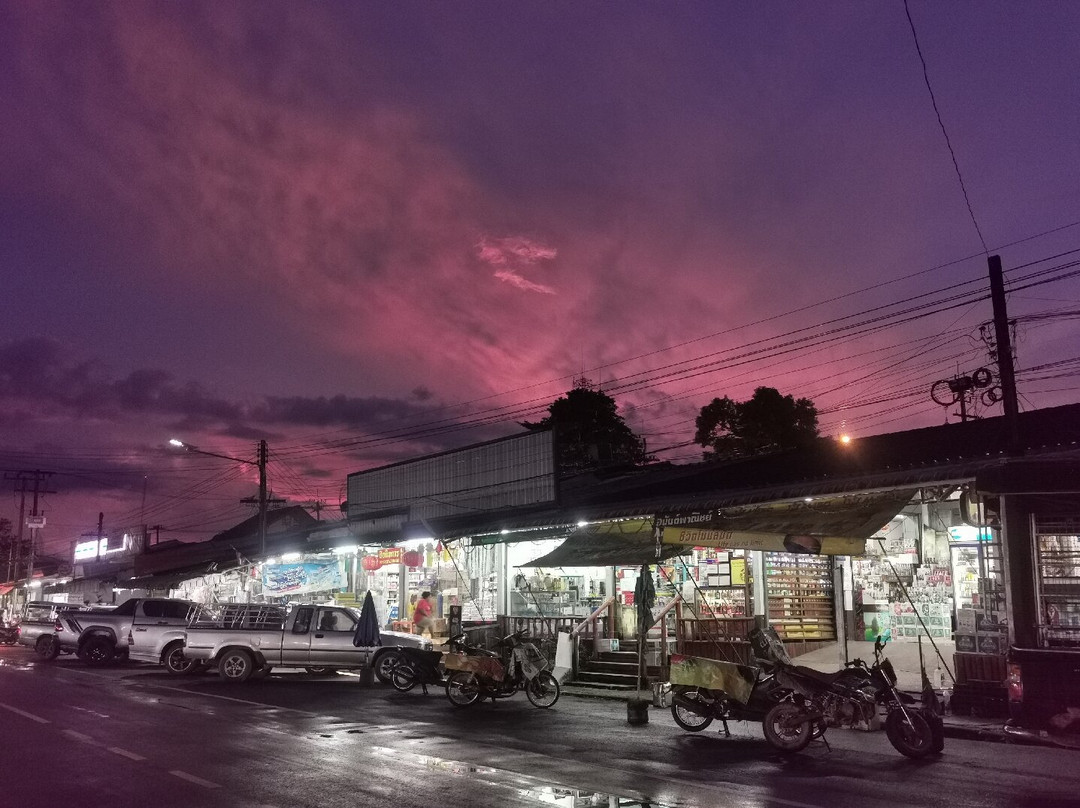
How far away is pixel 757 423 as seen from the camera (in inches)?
1845

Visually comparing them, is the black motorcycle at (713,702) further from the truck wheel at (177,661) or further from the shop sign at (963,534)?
the truck wheel at (177,661)

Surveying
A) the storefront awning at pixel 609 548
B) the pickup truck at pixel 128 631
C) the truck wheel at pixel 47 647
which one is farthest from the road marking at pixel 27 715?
the truck wheel at pixel 47 647

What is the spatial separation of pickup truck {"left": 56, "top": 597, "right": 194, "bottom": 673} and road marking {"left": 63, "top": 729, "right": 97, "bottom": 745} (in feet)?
36.9

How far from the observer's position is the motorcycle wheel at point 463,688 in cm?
1605

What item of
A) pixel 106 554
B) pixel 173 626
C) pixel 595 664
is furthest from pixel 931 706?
pixel 106 554

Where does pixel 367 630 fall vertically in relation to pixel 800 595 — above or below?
below

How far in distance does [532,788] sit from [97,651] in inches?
862

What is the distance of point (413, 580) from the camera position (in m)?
27.9

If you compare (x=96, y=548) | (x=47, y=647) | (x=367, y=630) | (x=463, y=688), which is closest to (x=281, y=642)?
(x=367, y=630)

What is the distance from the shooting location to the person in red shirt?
85.5 ft

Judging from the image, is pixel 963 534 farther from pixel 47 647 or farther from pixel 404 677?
pixel 47 647

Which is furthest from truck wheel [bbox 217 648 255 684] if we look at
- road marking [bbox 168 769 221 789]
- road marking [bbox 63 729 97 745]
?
road marking [bbox 168 769 221 789]

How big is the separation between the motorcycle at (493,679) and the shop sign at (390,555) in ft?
37.0

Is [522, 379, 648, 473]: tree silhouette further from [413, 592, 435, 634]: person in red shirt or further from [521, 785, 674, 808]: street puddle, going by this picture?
[521, 785, 674, 808]: street puddle
